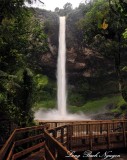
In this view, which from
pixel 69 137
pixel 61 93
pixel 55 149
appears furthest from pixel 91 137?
pixel 61 93

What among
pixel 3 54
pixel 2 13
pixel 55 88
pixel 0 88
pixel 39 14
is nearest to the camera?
pixel 2 13

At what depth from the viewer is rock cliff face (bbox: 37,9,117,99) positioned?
38.7m

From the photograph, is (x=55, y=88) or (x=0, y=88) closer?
(x=0, y=88)

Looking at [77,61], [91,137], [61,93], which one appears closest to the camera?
[91,137]

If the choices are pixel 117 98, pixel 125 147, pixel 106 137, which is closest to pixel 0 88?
pixel 106 137

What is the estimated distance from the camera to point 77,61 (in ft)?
128

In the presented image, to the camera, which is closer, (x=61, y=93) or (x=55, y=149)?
(x=55, y=149)

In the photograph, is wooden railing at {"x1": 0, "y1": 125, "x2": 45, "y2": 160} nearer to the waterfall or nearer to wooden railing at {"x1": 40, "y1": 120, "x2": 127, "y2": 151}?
wooden railing at {"x1": 40, "y1": 120, "x2": 127, "y2": 151}

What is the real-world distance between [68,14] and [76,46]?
631cm

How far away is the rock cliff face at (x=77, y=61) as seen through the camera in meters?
38.7

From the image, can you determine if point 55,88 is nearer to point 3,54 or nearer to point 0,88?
point 3,54

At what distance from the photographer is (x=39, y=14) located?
4175cm

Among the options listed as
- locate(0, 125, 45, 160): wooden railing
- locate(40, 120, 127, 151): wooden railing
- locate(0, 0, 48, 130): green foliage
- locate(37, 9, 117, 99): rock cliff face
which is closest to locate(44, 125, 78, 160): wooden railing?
locate(40, 120, 127, 151): wooden railing

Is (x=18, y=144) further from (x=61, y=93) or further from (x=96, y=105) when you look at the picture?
(x=96, y=105)
